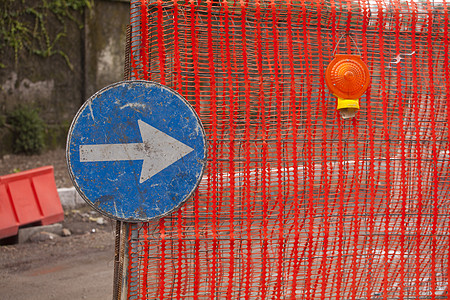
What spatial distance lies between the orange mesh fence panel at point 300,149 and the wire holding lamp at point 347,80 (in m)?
0.12

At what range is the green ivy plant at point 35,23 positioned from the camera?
10.5 metres

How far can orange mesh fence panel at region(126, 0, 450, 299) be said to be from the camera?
10.8ft

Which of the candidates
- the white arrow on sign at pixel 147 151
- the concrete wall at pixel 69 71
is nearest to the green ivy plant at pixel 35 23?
the concrete wall at pixel 69 71

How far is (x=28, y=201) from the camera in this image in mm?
7125

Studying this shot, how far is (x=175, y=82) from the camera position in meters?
3.30

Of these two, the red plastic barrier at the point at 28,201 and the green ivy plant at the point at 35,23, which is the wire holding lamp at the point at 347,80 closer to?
the red plastic barrier at the point at 28,201

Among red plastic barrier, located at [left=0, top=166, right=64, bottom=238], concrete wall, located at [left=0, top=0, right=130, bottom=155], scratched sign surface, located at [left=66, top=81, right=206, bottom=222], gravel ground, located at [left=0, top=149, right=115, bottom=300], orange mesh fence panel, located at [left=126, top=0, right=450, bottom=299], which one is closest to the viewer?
scratched sign surface, located at [left=66, top=81, right=206, bottom=222]

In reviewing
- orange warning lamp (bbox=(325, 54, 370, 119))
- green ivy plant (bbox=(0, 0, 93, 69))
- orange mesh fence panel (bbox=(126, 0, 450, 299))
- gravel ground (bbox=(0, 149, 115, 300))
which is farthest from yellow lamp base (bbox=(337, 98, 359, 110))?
green ivy plant (bbox=(0, 0, 93, 69))

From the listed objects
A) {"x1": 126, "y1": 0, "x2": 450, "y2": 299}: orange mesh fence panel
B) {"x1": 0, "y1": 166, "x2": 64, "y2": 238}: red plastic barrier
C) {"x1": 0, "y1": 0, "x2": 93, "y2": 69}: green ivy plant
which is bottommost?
{"x1": 0, "y1": 166, "x2": 64, "y2": 238}: red plastic barrier

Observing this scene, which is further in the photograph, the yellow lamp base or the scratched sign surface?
the yellow lamp base

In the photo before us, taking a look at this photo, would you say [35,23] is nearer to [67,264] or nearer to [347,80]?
[67,264]

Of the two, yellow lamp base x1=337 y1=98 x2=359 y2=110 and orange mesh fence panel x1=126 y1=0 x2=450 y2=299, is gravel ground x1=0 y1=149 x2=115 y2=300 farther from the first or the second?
yellow lamp base x1=337 y1=98 x2=359 y2=110

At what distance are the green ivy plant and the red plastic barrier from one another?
166 inches

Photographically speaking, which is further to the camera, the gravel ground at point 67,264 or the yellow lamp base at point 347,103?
the gravel ground at point 67,264
